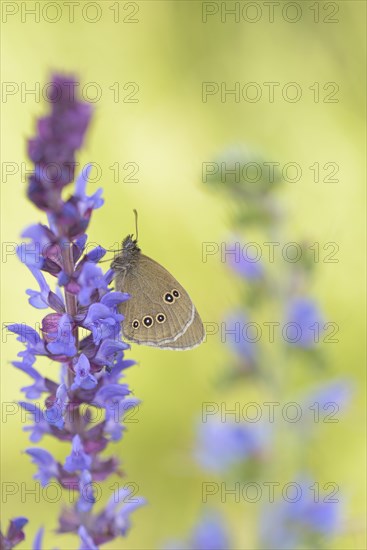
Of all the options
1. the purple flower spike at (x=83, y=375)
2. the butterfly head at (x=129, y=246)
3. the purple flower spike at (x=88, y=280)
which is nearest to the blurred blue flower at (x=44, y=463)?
the purple flower spike at (x=83, y=375)

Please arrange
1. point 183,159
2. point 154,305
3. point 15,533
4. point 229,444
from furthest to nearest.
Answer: point 183,159
point 229,444
point 154,305
point 15,533

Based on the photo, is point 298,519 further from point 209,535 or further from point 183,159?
point 183,159

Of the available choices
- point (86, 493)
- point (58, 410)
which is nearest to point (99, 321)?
point (58, 410)

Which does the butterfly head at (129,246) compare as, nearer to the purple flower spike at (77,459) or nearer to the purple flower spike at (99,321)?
the purple flower spike at (99,321)

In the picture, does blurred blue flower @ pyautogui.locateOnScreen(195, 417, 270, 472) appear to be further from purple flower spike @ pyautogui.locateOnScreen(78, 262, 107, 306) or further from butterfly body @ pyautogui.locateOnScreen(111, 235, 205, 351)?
purple flower spike @ pyautogui.locateOnScreen(78, 262, 107, 306)

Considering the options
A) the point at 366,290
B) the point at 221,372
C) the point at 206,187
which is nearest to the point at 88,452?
the point at 221,372

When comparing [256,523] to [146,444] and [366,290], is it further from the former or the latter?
[366,290]

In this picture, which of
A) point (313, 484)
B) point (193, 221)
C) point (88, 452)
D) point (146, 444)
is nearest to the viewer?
point (88, 452)

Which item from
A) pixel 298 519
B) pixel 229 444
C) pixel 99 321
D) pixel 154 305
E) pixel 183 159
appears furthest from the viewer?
pixel 183 159
